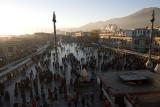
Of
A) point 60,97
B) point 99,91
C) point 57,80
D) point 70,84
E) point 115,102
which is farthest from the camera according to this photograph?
point 57,80

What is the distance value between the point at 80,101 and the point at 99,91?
3.36 meters

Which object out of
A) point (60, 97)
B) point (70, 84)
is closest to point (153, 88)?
point (60, 97)

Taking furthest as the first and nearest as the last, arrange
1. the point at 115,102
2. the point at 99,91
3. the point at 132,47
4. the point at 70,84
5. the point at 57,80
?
the point at 132,47 < the point at 57,80 < the point at 70,84 < the point at 99,91 < the point at 115,102

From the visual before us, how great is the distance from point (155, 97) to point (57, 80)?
13581 mm

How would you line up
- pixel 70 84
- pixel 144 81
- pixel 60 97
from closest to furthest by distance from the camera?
pixel 144 81 → pixel 60 97 → pixel 70 84

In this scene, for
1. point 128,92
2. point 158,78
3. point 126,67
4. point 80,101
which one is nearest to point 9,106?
point 80,101

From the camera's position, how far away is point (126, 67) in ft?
110

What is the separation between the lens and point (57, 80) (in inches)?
1050

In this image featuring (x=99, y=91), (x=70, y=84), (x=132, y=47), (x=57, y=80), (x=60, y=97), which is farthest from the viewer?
(x=132, y=47)

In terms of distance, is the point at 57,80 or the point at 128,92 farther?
the point at 57,80

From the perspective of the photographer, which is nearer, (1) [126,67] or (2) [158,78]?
(2) [158,78]

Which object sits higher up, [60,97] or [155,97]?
[155,97]

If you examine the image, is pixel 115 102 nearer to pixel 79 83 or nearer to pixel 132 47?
pixel 79 83

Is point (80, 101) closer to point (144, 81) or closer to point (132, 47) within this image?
point (144, 81)
